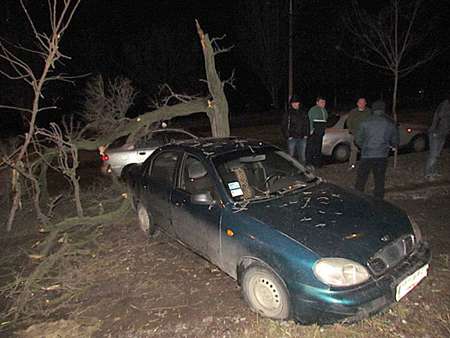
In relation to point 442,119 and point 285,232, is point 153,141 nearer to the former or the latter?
point 442,119

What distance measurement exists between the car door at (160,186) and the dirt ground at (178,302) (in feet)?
1.64

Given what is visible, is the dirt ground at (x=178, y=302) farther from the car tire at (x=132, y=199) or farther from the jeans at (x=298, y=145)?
the jeans at (x=298, y=145)

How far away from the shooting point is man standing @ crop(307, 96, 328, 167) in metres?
8.45

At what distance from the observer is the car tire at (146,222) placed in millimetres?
5367

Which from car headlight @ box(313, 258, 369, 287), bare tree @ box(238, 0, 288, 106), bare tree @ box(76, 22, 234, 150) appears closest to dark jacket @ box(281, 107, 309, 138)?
bare tree @ box(76, 22, 234, 150)

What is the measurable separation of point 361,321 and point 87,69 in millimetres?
25726

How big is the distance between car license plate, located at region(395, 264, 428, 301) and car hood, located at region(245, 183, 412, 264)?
339 millimetres

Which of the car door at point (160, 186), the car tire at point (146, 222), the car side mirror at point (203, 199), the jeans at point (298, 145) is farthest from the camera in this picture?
the jeans at point (298, 145)

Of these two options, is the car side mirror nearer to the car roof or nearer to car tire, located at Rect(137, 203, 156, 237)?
the car roof

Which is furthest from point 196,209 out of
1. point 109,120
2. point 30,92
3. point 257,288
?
point 30,92

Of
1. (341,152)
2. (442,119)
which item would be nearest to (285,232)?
(442,119)

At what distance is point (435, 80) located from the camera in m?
31.4

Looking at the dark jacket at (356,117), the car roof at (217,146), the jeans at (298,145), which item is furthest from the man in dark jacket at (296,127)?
the car roof at (217,146)

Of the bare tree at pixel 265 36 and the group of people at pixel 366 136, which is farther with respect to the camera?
the bare tree at pixel 265 36
